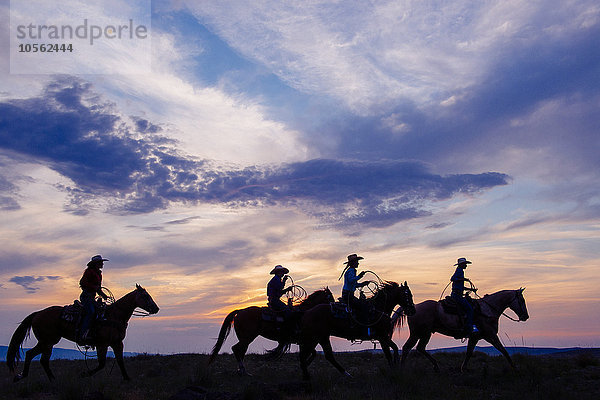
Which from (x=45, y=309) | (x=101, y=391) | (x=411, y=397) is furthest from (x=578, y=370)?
(x=45, y=309)

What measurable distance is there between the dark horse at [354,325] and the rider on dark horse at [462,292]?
267 centimetres

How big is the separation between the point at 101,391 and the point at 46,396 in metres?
1.94

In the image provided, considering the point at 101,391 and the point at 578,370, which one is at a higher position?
the point at 101,391

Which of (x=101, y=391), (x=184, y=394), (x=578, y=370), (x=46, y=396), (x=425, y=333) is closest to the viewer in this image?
(x=184, y=394)

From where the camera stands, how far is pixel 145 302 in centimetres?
1547

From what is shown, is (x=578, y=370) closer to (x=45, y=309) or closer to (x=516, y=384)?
(x=516, y=384)

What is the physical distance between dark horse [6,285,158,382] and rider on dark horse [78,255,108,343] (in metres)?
0.31

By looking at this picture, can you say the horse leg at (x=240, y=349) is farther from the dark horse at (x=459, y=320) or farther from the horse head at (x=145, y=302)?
the dark horse at (x=459, y=320)

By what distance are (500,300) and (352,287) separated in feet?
20.2

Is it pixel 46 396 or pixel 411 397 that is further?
pixel 46 396

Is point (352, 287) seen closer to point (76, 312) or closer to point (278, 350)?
point (278, 350)

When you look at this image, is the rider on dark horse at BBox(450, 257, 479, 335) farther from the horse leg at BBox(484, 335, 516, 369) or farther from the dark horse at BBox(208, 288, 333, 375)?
the dark horse at BBox(208, 288, 333, 375)

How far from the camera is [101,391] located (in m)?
11.8

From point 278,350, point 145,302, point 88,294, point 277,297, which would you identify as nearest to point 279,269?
point 277,297
